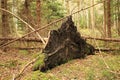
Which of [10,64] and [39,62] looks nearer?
[39,62]

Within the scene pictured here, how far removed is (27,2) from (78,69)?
7.53 metres

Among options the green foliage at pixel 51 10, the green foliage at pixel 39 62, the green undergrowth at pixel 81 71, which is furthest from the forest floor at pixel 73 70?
the green foliage at pixel 51 10

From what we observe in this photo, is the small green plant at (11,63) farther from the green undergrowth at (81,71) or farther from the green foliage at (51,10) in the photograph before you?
the green foliage at (51,10)

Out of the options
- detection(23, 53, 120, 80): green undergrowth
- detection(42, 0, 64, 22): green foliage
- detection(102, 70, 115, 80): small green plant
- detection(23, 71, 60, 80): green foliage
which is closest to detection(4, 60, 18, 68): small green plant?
detection(23, 53, 120, 80): green undergrowth

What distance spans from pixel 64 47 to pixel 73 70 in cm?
138

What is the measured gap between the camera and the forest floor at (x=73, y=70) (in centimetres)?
758

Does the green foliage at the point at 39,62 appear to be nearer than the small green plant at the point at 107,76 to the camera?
No

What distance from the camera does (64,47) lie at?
30.9ft

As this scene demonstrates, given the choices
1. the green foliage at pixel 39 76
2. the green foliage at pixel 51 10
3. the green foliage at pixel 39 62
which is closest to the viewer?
the green foliage at pixel 39 76

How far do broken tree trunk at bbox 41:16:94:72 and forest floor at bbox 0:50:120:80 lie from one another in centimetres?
28

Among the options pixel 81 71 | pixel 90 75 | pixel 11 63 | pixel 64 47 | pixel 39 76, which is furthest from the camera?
pixel 11 63

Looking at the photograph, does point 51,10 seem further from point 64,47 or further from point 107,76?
point 107,76

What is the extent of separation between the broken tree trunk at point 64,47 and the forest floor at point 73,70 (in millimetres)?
276

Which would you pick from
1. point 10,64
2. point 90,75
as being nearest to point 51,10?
point 10,64
